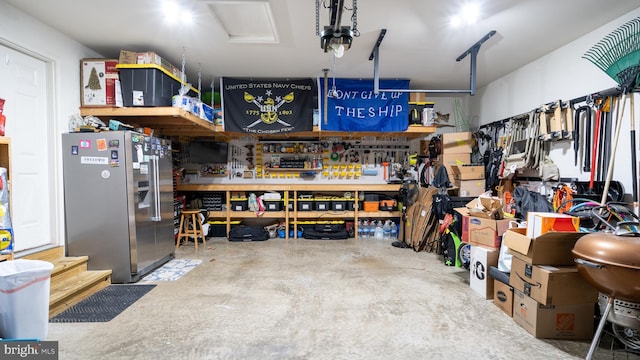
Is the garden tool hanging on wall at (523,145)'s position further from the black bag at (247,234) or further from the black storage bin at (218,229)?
the black storage bin at (218,229)

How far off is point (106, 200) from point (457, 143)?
517cm

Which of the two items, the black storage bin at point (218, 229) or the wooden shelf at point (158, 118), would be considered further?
the black storage bin at point (218, 229)

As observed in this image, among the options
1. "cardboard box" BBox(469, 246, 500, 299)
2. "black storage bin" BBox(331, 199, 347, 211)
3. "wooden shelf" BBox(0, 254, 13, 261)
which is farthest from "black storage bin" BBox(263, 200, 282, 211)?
"wooden shelf" BBox(0, 254, 13, 261)

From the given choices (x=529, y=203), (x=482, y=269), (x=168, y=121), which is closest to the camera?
(x=482, y=269)

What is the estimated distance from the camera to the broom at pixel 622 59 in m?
2.58

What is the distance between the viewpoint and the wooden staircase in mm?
2654

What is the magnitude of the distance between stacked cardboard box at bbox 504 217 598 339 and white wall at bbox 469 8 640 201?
1273mm

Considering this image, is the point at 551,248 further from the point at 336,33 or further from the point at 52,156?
the point at 52,156

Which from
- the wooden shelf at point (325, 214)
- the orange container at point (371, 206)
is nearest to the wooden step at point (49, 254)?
the wooden shelf at point (325, 214)

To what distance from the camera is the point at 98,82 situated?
3.49 meters

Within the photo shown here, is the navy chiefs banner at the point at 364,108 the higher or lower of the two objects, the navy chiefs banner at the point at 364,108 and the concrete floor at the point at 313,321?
the higher

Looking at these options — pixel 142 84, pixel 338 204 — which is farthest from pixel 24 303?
pixel 338 204

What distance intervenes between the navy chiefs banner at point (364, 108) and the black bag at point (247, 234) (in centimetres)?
228

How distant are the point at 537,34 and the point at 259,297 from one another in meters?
4.20
